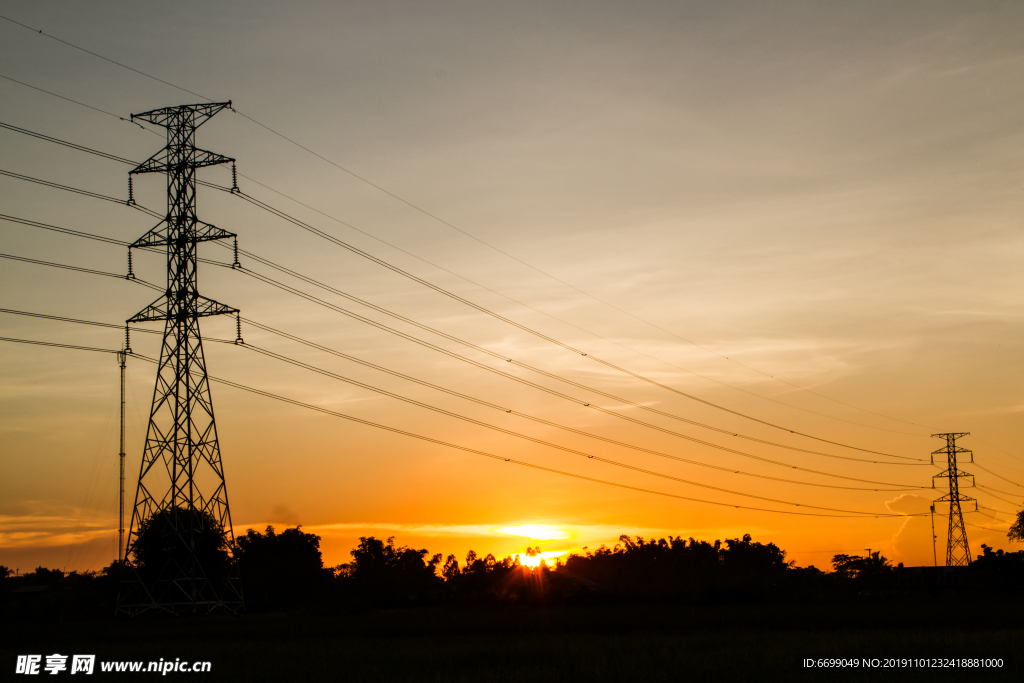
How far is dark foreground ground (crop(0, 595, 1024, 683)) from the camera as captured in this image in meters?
33.2

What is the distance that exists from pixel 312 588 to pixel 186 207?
72.6 meters

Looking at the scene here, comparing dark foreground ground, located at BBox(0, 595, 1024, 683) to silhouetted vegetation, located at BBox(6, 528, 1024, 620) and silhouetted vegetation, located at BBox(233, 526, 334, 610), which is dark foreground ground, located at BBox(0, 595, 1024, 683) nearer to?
A: silhouetted vegetation, located at BBox(6, 528, 1024, 620)

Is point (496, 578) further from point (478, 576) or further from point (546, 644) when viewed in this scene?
point (546, 644)

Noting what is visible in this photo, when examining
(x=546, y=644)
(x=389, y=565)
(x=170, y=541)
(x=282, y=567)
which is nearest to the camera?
(x=546, y=644)

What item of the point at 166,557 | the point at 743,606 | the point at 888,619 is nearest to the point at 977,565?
the point at 743,606

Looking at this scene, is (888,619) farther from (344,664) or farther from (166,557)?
(166,557)

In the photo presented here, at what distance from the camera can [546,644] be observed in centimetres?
4547

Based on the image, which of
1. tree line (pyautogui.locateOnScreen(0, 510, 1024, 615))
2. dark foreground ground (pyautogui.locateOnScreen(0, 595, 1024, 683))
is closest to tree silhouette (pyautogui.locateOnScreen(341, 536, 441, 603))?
tree line (pyautogui.locateOnScreen(0, 510, 1024, 615))

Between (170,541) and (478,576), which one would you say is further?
(478,576)

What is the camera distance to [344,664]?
3538cm

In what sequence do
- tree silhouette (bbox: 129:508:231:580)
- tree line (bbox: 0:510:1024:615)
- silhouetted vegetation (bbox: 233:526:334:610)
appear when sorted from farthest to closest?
silhouetted vegetation (bbox: 233:526:334:610) → tree line (bbox: 0:510:1024:615) → tree silhouette (bbox: 129:508:231:580)

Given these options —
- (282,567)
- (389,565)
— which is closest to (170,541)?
(282,567)

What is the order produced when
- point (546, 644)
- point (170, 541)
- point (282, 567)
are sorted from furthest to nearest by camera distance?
point (282, 567) < point (170, 541) < point (546, 644)

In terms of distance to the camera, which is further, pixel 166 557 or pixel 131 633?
pixel 166 557
